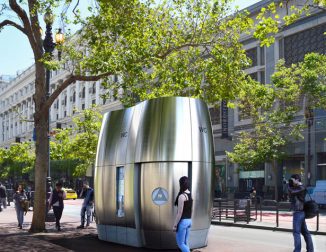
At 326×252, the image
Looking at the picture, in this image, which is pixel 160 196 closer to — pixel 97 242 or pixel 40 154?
pixel 97 242

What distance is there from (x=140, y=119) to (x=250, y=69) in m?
35.4

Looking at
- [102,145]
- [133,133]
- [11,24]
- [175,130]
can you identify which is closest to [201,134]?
[175,130]

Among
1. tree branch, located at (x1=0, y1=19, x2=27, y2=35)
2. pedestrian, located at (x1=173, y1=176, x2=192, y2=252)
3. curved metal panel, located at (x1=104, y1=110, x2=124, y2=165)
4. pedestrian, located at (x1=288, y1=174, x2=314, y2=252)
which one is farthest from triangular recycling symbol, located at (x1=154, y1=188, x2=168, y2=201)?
tree branch, located at (x1=0, y1=19, x2=27, y2=35)

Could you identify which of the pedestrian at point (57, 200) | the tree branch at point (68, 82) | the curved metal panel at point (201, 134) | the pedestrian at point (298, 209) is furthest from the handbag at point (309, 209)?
the pedestrian at point (57, 200)

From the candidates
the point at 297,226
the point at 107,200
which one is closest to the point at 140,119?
the point at 107,200

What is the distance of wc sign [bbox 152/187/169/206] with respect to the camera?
38.9 ft

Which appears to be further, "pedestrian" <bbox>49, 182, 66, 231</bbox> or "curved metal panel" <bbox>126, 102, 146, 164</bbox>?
"pedestrian" <bbox>49, 182, 66, 231</bbox>

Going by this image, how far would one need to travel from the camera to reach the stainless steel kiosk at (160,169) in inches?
468

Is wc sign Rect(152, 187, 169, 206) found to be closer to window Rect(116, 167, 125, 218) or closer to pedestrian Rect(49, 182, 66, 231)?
window Rect(116, 167, 125, 218)

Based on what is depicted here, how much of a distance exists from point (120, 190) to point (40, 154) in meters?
5.09

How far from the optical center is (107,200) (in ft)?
43.8

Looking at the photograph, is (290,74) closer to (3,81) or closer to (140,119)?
(140,119)

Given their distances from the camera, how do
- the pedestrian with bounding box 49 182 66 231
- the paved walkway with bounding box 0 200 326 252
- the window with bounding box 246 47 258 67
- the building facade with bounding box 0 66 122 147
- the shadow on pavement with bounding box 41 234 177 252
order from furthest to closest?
the building facade with bounding box 0 66 122 147, the window with bounding box 246 47 258 67, the pedestrian with bounding box 49 182 66 231, the paved walkway with bounding box 0 200 326 252, the shadow on pavement with bounding box 41 234 177 252

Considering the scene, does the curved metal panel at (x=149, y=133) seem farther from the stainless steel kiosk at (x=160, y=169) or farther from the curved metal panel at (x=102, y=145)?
the curved metal panel at (x=102, y=145)
